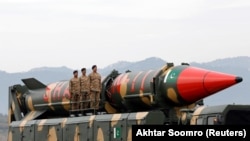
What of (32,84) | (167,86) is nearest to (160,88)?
(167,86)

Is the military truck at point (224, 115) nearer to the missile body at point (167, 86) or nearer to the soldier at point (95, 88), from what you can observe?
the missile body at point (167, 86)

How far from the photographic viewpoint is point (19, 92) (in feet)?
69.0

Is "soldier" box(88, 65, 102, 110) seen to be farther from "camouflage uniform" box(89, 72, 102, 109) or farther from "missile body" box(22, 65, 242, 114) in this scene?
"missile body" box(22, 65, 242, 114)

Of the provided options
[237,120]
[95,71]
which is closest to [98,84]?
[95,71]

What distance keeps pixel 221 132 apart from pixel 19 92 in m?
11.2

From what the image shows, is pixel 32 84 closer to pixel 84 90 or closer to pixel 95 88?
pixel 84 90

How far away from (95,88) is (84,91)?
0.56 metres

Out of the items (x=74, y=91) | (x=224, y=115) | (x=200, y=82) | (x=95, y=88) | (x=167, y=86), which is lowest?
(x=224, y=115)

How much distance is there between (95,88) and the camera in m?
17.8

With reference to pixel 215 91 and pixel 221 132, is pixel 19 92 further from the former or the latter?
pixel 221 132

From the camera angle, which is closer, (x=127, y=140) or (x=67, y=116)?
(x=127, y=140)

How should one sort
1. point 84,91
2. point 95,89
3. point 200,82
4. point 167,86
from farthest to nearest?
point 84,91 < point 95,89 < point 167,86 < point 200,82

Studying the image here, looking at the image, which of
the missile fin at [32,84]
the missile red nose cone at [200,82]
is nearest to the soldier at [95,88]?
the missile red nose cone at [200,82]

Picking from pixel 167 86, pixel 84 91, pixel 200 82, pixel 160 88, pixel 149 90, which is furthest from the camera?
pixel 84 91
